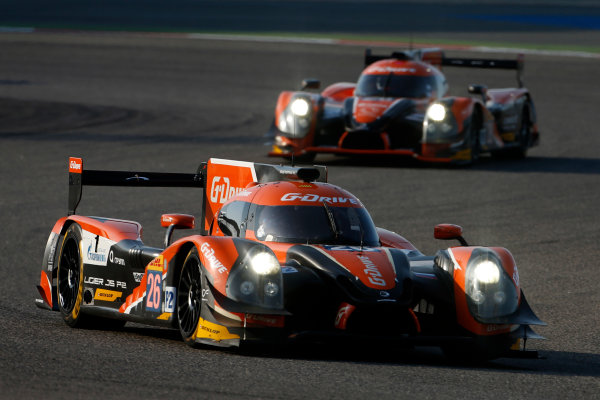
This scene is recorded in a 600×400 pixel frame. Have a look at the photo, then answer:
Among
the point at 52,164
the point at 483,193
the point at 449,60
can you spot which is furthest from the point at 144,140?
the point at 483,193

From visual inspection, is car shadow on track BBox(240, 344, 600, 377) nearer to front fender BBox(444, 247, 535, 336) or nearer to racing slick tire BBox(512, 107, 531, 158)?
front fender BBox(444, 247, 535, 336)

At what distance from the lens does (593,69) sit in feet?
134

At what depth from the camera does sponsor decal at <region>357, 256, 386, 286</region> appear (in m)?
8.46

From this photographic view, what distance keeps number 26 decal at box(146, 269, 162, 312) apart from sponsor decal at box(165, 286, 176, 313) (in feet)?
0.31

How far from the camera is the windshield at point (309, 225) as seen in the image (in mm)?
9312

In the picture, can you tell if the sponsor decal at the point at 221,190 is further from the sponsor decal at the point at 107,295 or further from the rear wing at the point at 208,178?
the sponsor decal at the point at 107,295

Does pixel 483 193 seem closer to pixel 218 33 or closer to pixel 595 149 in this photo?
pixel 595 149

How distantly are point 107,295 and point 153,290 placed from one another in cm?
78

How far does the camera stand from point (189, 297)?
883 centimetres

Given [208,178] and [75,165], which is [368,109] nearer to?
[208,178]

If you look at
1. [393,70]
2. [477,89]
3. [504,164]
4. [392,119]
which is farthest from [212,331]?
[504,164]

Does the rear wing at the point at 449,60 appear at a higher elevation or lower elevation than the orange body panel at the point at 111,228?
higher

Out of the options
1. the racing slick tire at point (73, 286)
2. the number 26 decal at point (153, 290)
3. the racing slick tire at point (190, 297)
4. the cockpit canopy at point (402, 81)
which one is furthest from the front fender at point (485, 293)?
the cockpit canopy at point (402, 81)

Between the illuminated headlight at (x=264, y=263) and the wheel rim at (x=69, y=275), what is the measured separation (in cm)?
234
